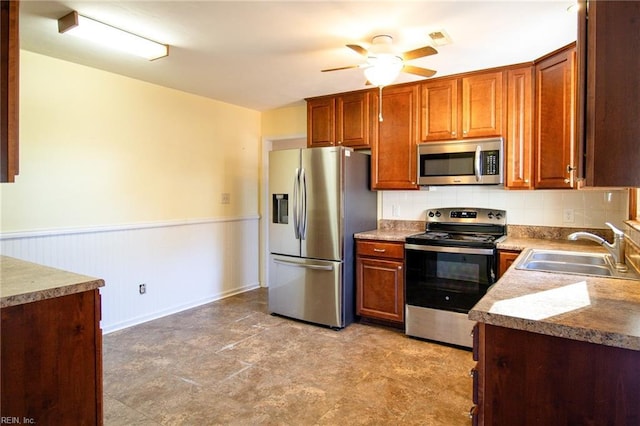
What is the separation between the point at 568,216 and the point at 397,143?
160 centimetres

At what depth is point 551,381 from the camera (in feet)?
3.97

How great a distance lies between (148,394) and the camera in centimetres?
243

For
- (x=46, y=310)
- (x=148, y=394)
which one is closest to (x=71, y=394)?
(x=46, y=310)

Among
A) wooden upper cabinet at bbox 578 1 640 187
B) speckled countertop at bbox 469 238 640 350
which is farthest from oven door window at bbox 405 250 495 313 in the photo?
wooden upper cabinet at bbox 578 1 640 187

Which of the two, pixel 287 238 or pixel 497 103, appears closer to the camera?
pixel 497 103

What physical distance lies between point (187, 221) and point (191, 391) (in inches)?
81.7

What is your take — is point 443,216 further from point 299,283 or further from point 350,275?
point 299,283

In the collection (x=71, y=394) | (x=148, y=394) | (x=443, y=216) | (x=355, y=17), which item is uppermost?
(x=355, y=17)

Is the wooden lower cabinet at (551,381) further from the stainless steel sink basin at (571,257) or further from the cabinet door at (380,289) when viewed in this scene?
the cabinet door at (380,289)

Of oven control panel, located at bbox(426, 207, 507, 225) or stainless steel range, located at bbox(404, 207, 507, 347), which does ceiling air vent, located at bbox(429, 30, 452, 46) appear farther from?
oven control panel, located at bbox(426, 207, 507, 225)

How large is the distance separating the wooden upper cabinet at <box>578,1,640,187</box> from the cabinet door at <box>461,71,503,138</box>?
217 cm

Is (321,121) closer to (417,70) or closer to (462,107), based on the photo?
(462,107)

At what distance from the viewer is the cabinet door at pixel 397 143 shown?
364cm

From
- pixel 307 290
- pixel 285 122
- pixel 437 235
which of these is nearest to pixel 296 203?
pixel 307 290
